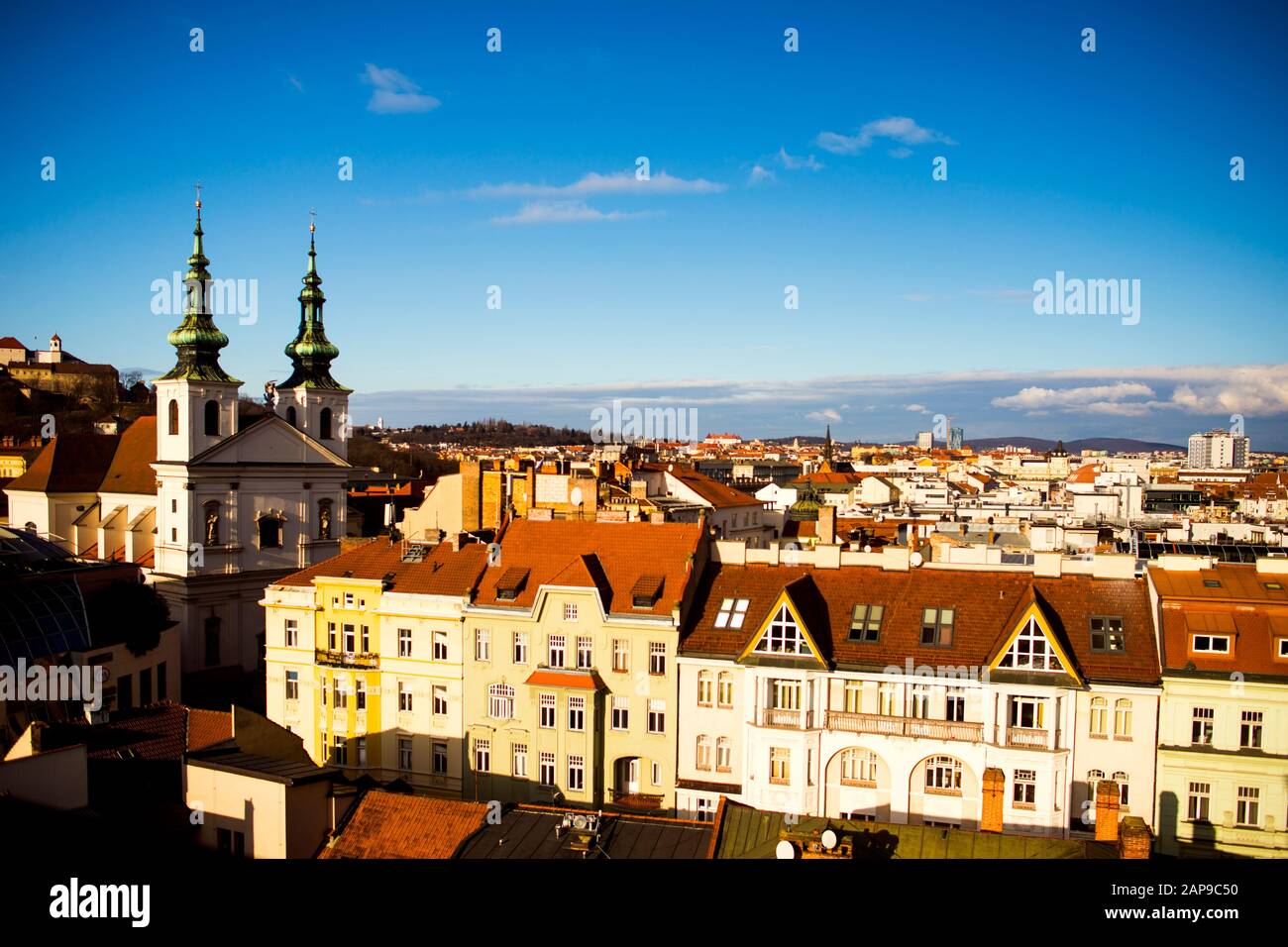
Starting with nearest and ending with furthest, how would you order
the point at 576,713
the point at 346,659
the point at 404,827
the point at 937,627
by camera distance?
1. the point at 404,827
2. the point at 937,627
3. the point at 576,713
4. the point at 346,659

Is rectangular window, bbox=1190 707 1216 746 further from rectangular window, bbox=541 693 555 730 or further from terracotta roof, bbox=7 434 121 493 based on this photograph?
terracotta roof, bbox=7 434 121 493

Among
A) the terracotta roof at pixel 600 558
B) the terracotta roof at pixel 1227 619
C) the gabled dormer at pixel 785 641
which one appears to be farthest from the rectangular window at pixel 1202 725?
the terracotta roof at pixel 600 558

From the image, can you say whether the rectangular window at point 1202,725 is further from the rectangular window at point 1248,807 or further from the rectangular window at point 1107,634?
the rectangular window at point 1107,634

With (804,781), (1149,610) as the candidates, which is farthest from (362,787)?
(1149,610)

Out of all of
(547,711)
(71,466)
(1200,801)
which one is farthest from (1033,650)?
(71,466)

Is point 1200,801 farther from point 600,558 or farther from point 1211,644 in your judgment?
point 600,558

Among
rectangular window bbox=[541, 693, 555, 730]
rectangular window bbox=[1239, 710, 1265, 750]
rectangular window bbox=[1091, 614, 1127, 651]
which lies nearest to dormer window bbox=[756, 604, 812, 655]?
rectangular window bbox=[541, 693, 555, 730]
